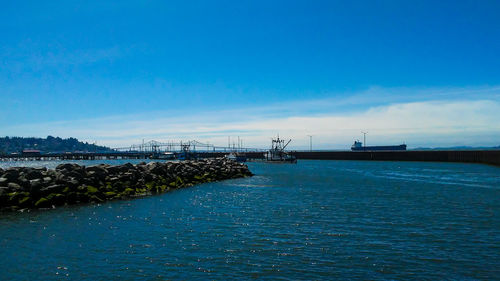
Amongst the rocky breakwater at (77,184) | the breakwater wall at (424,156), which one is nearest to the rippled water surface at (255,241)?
the rocky breakwater at (77,184)

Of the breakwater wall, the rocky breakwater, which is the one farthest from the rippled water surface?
the breakwater wall

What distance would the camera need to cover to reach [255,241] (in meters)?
19.7

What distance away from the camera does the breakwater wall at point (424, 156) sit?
107 metres

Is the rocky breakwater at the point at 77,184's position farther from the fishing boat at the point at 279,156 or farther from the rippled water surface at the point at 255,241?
the fishing boat at the point at 279,156

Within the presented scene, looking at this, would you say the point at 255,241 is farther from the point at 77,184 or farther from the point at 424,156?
the point at 424,156

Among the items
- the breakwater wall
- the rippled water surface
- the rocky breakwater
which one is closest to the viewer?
the rippled water surface

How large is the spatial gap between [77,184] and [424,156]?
124423 millimetres

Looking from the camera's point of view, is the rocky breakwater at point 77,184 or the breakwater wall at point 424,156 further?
the breakwater wall at point 424,156

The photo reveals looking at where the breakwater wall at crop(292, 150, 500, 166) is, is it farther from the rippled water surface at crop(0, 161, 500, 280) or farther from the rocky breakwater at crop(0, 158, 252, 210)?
the rocky breakwater at crop(0, 158, 252, 210)

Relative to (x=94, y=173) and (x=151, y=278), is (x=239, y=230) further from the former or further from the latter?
(x=94, y=173)

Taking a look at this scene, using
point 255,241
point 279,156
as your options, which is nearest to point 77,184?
point 255,241

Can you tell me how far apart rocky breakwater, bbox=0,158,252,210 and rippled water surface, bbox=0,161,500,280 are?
282 centimetres

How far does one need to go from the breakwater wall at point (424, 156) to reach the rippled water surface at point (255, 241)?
85.9 m

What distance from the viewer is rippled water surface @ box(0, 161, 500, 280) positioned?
588 inches
